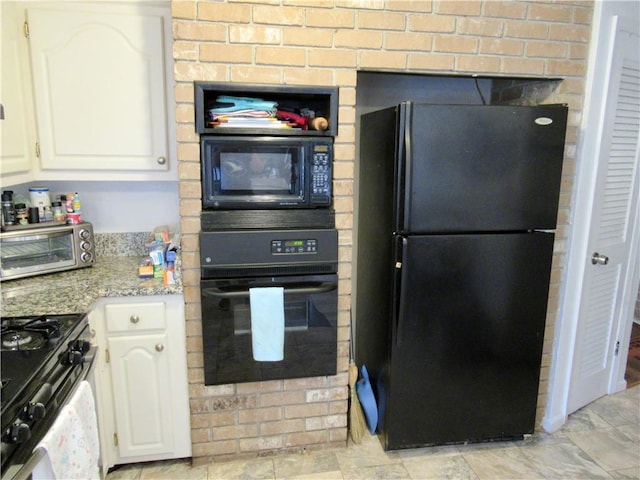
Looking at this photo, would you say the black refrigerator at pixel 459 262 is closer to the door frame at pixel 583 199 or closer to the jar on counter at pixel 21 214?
the door frame at pixel 583 199

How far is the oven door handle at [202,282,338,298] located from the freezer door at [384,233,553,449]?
31 cm

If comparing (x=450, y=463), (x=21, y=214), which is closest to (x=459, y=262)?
(x=450, y=463)

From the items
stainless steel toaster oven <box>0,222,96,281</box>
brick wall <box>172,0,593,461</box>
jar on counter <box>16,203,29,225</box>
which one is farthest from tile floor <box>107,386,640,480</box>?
jar on counter <box>16,203,29,225</box>

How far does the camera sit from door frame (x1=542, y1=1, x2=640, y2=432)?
206 cm

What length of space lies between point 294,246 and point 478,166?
828 mm

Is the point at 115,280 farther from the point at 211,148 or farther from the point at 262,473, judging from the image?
the point at 262,473

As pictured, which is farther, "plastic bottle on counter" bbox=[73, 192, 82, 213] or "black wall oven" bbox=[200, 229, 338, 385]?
"plastic bottle on counter" bbox=[73, 192, 82, 213]

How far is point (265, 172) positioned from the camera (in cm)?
188

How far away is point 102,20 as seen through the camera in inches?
78.6

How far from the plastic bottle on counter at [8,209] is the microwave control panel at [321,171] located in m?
1.30

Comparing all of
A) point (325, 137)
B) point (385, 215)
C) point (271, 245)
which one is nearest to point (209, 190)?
point (271, 245)

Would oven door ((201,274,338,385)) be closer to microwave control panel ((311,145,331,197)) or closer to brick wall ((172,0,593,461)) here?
brick wall ((172,0,593,461))

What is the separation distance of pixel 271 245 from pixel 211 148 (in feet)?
1.47

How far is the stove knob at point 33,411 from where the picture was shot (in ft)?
3.79
